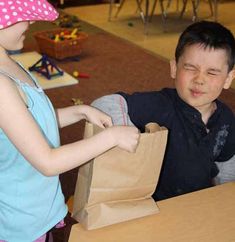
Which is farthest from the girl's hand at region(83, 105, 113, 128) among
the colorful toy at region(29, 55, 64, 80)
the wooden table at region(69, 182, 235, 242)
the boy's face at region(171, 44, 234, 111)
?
the colorful toy at region(29, 55, 64, 80)

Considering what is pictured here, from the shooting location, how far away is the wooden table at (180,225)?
34.0 inches

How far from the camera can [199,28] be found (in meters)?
1.27

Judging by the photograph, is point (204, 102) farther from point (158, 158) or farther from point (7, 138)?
point (7, 138)

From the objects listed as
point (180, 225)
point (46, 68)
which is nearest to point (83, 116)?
point (180, 225)

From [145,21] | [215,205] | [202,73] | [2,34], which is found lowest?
[145,21]

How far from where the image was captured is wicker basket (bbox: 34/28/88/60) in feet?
12.0

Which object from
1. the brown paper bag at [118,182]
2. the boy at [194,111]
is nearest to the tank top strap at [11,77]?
the brown paper bag at [118,182]

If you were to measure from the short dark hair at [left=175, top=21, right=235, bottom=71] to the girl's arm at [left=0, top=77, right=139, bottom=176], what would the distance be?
0.51 metres

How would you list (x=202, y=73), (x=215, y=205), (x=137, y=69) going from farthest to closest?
1. (x=137, y=69)
2. (x=202, y=73)
3. (x=215, y=205)

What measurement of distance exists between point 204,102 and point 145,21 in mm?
3693

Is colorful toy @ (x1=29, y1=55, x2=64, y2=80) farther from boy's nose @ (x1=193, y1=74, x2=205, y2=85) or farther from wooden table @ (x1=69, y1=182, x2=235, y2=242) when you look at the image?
wooden table @ (x1=69, y1=182, x2=235, y2=242)

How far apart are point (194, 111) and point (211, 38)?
21cm

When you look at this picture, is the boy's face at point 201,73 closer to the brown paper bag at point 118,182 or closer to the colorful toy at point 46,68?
the brown paper bag at point 118,182

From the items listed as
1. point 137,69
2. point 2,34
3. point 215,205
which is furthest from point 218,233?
point 137,69
